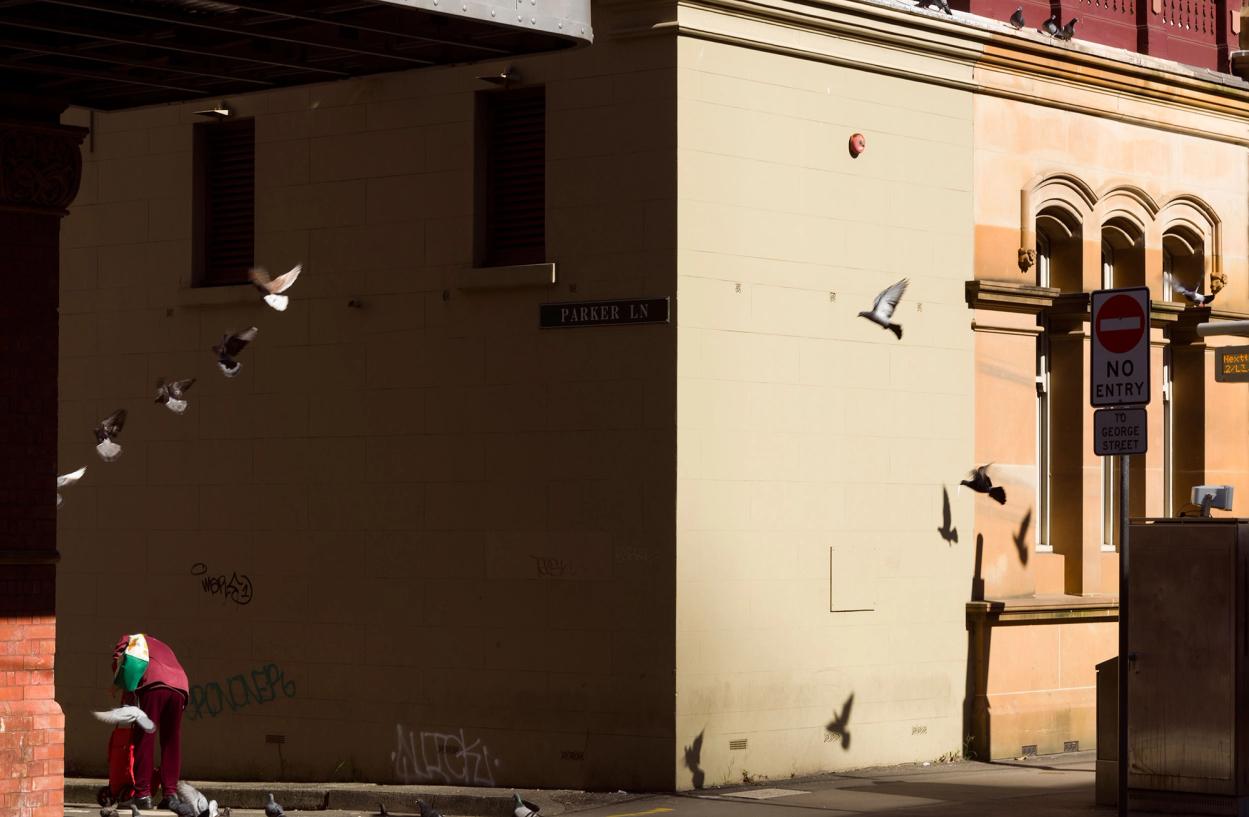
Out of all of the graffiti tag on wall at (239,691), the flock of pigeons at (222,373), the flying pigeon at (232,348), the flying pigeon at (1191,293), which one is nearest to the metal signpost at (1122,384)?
the flock of pigeons at (222,373)

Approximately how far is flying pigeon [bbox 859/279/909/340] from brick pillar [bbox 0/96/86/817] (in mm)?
7156

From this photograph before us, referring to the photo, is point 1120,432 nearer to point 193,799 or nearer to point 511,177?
point 193,799

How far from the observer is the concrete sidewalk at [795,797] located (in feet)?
47.5

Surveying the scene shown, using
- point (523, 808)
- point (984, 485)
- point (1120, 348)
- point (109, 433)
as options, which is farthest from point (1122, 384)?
point (109, 433)

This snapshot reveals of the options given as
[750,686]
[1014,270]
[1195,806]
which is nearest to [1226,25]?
[1014,270]

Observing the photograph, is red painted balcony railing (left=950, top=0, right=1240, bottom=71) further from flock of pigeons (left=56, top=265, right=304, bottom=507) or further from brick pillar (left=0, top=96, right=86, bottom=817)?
brick pillar (left=0, top=96, right=86, bottom=817)

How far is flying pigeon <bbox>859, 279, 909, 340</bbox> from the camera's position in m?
17.0

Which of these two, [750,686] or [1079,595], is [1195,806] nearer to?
[750,686]

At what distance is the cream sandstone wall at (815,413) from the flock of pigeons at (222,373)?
369 centimetres

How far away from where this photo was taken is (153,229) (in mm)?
19031

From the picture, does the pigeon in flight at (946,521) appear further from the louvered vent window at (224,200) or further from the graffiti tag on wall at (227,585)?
the louvered vent window at (224,200)

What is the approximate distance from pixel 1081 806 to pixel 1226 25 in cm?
1051

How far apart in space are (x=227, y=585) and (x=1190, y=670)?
29.2 ft

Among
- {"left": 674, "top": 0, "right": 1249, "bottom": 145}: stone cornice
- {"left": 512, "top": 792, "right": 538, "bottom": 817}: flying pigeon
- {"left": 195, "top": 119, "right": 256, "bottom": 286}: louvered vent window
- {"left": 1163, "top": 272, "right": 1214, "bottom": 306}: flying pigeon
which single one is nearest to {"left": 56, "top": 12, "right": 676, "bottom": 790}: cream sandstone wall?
{"left": 195, "top": 119, "right": 256, "bottom": 286}: louvered vent window
